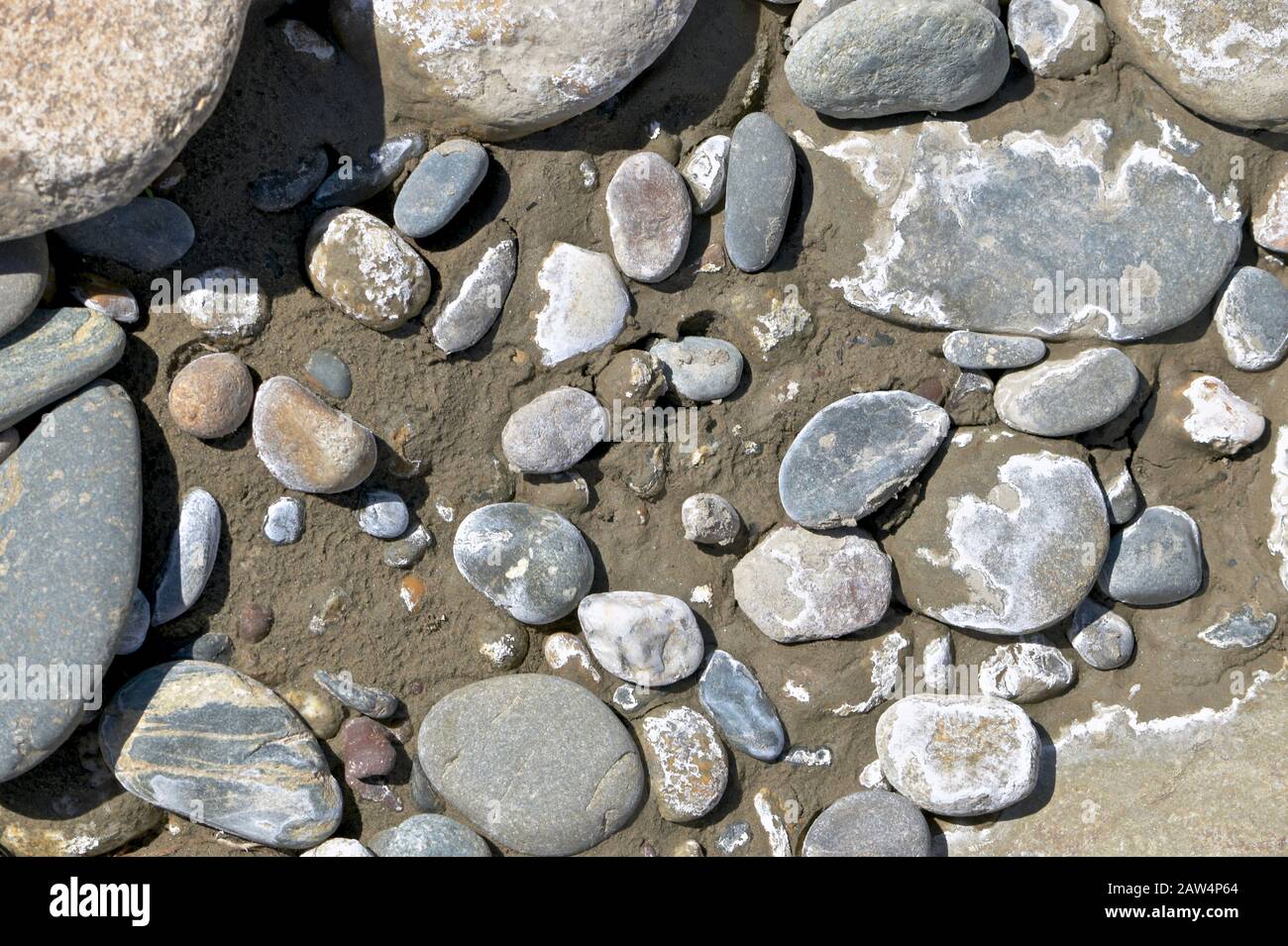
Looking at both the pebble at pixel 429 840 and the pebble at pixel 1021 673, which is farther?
the pebble at pixel 1021 673

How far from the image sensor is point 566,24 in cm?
268

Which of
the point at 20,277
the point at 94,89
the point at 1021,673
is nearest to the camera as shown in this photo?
the point at 94,89

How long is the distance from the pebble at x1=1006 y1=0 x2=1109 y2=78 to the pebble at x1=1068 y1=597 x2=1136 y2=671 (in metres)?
1.69

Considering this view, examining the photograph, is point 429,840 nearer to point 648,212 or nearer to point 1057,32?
point 648,212

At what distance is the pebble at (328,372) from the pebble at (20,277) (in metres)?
0.68


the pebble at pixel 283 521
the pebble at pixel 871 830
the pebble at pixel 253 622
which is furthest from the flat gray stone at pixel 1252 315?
the pebble at pixel 253 622

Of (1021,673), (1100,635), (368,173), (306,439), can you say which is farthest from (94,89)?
(1100,635)

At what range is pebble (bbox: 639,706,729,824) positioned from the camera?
2932 millimetres

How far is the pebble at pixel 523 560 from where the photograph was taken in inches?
111

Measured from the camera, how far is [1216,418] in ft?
10.2

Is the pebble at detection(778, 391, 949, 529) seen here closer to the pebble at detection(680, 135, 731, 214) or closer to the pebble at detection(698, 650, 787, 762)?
the pebble at detection(698, 650, 787, 762)

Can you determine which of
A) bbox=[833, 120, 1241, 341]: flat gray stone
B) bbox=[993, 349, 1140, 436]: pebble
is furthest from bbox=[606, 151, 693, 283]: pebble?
bbox=[993, 349, 1140, 436]: pebble

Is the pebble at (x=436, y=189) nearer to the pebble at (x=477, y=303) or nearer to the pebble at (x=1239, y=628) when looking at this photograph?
the pebble at (x=477, y=303)

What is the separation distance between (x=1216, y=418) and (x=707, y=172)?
1.78 metres
